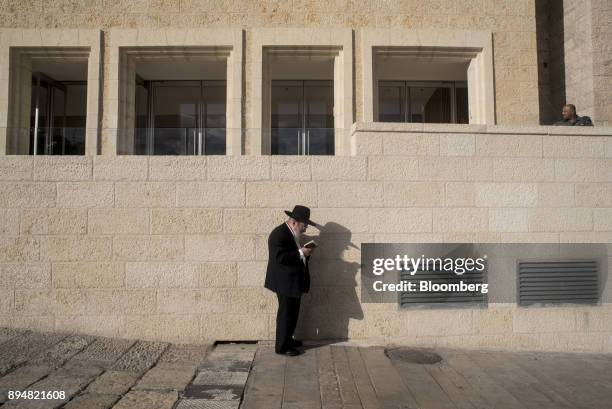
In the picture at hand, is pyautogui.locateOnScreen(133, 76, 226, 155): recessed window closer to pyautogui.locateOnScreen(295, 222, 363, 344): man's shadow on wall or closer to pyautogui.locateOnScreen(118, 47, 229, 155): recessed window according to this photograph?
pyautogui.locateOnScreen(118, 47, 229, 155): recessed window

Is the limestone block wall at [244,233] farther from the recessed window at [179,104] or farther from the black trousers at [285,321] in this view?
the recessed window at [179,104]

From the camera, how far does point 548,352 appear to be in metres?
5.68

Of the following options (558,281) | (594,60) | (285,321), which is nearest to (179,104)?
(285,321)

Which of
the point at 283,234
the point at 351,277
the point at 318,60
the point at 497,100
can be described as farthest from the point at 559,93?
the point at 283,234

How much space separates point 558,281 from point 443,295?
1653mm

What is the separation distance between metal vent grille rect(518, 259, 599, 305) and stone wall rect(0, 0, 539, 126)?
11.9 ft

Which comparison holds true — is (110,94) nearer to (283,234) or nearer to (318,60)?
(318,60)

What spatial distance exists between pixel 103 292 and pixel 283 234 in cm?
258

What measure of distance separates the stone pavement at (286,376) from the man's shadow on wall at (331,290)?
288 mm

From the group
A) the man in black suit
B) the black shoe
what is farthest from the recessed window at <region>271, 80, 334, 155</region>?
the black shoe

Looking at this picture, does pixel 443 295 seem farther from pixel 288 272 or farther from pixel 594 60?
pixel 594 60

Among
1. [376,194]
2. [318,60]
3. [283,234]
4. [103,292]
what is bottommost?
[103,292]

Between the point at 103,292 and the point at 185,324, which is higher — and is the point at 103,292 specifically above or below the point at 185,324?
above

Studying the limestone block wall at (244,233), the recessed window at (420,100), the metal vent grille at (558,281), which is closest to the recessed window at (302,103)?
the recessed window at (420,100)
